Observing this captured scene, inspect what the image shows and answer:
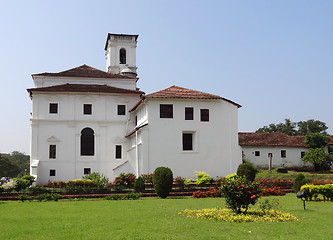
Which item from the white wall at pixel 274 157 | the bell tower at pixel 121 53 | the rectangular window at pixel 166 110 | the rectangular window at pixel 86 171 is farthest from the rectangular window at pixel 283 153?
the rectangular window at pixel 86 171

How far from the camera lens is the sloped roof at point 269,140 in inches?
1896

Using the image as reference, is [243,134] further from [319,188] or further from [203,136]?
[319,188]

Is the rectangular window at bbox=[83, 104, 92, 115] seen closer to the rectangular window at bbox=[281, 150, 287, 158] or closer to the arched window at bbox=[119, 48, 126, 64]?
the arched window at bbox=[119, 48, 126, 64]

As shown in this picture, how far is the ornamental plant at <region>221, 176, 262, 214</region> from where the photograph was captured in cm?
1260

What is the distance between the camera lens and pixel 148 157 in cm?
→ 3127

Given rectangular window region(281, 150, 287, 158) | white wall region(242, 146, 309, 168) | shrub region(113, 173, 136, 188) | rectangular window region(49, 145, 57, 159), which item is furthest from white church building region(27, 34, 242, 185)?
rectangular window region(281, 150, 287, 158)

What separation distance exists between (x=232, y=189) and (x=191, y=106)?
2019 centimetres

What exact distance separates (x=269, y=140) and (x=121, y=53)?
20694mm

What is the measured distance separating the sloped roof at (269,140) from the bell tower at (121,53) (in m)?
15.3

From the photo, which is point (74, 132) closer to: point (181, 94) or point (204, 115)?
point (181, 94)

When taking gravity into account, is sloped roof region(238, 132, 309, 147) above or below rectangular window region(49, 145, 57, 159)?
above

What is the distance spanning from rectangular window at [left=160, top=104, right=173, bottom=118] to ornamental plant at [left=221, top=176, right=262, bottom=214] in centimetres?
1929

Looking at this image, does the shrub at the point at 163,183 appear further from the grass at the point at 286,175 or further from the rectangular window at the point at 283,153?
the rectangular window at the point at 283,153

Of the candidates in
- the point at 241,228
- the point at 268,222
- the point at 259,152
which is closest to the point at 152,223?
the point at 241,228
